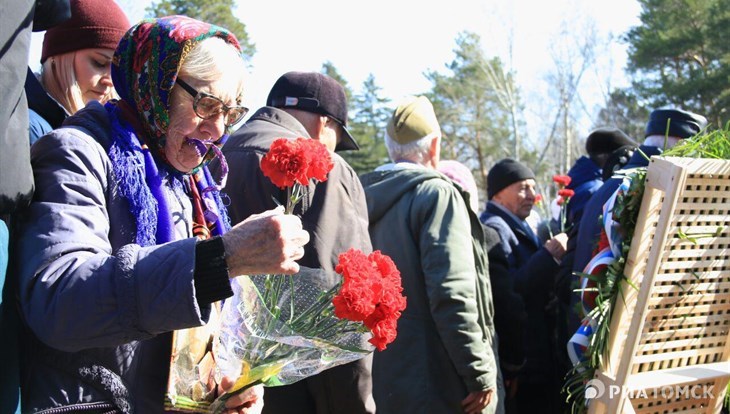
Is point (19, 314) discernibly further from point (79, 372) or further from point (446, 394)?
point (446, 394)

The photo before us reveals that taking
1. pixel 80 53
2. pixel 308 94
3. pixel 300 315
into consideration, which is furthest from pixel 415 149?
pixel 300 315

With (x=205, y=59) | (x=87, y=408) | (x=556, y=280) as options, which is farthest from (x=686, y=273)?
(x=87, y=408)

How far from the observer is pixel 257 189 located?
286 cm

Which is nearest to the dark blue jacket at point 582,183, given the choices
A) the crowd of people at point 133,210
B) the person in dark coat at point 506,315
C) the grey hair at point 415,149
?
the person in dark coat at point 506,315

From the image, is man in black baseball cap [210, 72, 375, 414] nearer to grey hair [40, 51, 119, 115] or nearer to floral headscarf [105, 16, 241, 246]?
grey hair [40, 51, 119, 115]

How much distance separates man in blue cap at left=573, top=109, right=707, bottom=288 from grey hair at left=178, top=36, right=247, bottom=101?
246 cm

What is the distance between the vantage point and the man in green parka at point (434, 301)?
350 cm

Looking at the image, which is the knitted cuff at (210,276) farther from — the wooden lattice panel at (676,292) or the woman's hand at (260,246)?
the wooden lattice panel at (676,292)

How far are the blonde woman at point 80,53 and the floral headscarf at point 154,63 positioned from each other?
0.89m

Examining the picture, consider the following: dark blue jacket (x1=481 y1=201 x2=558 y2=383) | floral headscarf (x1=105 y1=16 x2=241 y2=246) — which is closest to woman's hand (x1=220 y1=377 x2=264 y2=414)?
floral headscarf (x1=105 y1=16 x2=241 y2=246)

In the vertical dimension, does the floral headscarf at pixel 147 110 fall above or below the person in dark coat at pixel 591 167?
above

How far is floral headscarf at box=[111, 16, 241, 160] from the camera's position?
172cm

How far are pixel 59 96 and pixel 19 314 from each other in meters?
1.28

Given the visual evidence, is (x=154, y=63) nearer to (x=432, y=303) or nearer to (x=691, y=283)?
(x=432, y=303)
